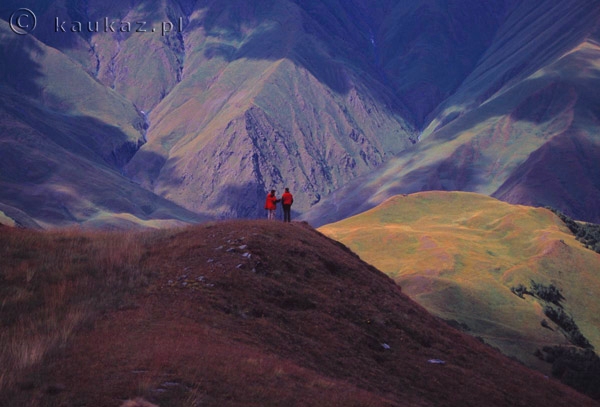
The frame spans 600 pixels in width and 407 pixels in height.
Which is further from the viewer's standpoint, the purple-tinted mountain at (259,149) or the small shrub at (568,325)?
the purple-tinted mountain at (259,149)

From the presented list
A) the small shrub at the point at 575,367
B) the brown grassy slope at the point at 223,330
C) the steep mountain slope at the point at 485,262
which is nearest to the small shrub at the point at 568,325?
the steep mountain slope at the point at 485,262

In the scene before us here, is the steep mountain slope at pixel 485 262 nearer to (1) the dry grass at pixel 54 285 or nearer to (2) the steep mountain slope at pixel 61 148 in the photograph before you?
(1) the dry grass at pixel 54 285

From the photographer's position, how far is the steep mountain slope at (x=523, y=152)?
138 metres

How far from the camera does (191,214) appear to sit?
156 metres

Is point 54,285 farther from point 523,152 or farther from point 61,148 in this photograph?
point 523,152

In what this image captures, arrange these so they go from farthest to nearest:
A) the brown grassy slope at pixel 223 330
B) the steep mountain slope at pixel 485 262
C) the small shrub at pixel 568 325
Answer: the small shrub at pixel 568 325
the steep mountain slope at pixel 485 262
the brown grassy slope at pixel 223 330

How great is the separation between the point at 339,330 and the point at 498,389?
481 centimetres

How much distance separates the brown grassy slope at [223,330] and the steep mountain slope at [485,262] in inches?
676

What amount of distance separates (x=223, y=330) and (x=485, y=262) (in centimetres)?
4502

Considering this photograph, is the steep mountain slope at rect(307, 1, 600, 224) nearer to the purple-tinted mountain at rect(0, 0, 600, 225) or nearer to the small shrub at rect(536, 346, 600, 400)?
the purple-tinted mountain at rect(0, 0, 600, 225)

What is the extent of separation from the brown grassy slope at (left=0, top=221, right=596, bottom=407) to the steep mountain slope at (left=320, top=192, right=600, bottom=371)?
1717 cm

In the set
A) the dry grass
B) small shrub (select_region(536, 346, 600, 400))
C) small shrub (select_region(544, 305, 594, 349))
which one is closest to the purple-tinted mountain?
small shrub (select_region(544, 305, 594, 349))

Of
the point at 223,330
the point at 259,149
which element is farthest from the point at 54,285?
the point at 259,149

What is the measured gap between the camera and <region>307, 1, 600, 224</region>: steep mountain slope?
452ft
